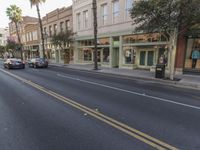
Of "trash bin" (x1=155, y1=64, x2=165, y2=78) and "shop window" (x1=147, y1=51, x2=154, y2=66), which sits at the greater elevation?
"shop window" (x1=147, y1=51, x2=154, y2=66)

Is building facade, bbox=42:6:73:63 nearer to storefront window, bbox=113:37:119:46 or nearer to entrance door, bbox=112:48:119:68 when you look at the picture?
storefront window, bbox=113:37:119:46

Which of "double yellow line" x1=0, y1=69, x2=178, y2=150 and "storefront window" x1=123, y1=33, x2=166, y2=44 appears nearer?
"double yellow line" x1=0, y1=69, x2=178, y2=150

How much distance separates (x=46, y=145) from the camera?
13.4 ft

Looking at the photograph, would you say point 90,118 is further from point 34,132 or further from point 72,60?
point 72,60

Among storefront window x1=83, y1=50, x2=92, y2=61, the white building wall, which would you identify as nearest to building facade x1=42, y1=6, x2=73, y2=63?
the white building wall

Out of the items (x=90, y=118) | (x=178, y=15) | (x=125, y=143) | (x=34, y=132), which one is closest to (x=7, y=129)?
(x=34, y=132)

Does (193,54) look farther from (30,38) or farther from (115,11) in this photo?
(30,38)

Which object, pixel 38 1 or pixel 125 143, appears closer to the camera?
pixel 125 143

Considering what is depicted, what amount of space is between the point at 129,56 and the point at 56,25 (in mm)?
18848

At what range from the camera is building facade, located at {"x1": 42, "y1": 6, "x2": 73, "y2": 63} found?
31.5 m

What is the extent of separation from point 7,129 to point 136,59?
17.5 m

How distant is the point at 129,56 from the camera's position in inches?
851

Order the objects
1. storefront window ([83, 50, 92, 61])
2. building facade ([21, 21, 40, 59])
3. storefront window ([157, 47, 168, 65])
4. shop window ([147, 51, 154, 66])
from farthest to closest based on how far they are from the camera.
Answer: building facade ([21, 21, 40, 59]) → storefront window ([83, 50, 92, 61]) → shop window ([147, 51, 154, 66]) → storefront window ([157, 47, 168, 65])

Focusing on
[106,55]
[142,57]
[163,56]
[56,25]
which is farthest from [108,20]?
[56,25]
